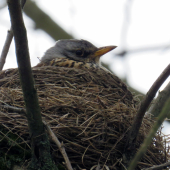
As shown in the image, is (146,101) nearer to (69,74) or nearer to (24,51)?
(24,51)

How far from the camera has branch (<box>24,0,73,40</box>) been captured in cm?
535

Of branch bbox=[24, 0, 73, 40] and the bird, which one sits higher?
branch bbox=[24, 0, 73, 40]

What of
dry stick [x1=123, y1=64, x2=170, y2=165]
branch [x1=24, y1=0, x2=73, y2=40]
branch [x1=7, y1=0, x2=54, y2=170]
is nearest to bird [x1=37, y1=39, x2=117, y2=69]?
branch [x1=24, y1=0, x2=73, y2=40]

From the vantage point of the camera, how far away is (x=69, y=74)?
3.95m

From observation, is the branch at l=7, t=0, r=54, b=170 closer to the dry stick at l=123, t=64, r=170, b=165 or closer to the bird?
the dry stick at l=123, t=64, r=170, b=165

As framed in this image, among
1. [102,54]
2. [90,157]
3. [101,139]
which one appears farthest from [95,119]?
[102,54]

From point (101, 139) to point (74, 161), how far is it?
0.38 metres

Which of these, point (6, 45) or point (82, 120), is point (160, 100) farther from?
point (6, 45)

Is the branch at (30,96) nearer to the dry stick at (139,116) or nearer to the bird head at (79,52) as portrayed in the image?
the dry stick at (139,116)

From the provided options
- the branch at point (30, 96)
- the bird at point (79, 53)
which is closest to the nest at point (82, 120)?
the branch at point (30, 96)

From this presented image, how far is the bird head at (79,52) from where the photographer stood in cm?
509

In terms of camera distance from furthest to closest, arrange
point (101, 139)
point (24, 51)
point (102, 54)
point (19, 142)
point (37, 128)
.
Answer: point (102, 54) → point (101, 139) → point (19, 142) → point (37, 128) → point (24, 51)

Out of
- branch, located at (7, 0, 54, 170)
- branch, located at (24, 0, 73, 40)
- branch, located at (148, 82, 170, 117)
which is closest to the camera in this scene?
branch, located at (7, 0, 54, 170)

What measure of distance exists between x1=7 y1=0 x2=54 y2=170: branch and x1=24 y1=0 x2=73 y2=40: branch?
10.5 ft
